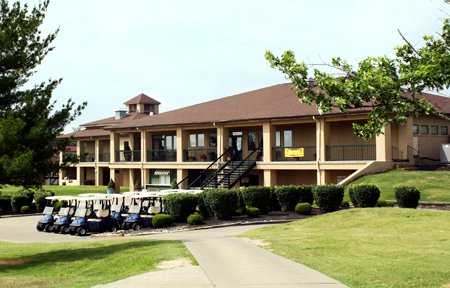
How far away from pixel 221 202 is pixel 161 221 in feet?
9.01

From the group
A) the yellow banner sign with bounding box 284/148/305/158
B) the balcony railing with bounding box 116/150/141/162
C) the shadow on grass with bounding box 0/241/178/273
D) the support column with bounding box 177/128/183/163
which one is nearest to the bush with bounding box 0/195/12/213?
the support column with bounding box 177/128/183/163

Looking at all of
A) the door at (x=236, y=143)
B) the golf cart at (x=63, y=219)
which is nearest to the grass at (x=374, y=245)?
the golf cart at (x=63, y=219)

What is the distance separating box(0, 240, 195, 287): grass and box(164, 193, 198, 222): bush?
270 inches

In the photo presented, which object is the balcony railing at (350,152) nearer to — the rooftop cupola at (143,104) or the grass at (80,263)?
the grass at (80,263)

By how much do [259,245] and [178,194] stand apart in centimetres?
1182

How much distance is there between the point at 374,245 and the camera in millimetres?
16609

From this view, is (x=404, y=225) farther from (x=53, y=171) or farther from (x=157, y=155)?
(x=157, y=155)

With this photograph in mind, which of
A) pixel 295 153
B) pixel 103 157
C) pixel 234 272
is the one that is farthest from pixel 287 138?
pixel 234 272

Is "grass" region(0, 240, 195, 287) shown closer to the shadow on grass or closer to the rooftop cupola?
the shadow on grass

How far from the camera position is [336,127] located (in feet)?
137

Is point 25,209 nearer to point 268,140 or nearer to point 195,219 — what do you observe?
point 268,140

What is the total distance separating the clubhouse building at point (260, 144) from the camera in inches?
1540

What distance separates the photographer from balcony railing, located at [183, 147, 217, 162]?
48.0m

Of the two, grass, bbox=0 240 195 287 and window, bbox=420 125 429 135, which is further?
window, bbox=420 125 429 135
